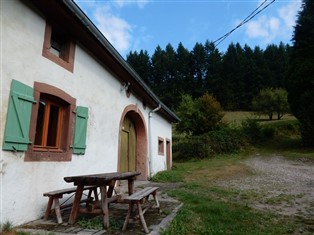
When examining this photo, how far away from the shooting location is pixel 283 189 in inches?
336

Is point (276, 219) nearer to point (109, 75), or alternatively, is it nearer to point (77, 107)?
point (77, 107)

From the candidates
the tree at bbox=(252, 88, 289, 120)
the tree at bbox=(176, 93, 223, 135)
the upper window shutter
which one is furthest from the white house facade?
the tree at bbox=(252, 88, 289, 120)

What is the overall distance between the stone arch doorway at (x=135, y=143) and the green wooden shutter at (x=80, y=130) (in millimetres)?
3890

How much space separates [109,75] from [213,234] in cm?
509

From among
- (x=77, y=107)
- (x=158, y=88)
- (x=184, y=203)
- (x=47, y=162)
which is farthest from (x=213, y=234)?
(x=158, y=88)

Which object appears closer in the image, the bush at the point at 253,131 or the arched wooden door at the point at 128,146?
the arched wooden door at the point at 128,146

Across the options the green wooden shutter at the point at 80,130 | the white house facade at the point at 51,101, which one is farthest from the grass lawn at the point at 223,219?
the green wooden shutter at the point at 80,130

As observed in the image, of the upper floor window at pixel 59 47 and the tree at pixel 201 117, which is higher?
the tree at pixel 201 117

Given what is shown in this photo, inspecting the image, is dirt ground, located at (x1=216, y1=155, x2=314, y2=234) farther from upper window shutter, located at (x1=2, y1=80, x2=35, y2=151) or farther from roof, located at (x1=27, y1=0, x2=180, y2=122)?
roof, located at (x1=27, y1=0, x2=180, y2=122)

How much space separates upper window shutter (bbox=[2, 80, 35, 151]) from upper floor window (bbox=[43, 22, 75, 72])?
1001mm

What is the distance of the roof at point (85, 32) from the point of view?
15.3ft

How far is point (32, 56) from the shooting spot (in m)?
4.42

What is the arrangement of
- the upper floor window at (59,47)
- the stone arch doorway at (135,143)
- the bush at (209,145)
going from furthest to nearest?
the bush at (209,145)
the stone arch doorway at (135,143)
the upper floor window at (59,47)

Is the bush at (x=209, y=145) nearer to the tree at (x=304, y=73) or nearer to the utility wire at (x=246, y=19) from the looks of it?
the tree at (x=304, y=73)
